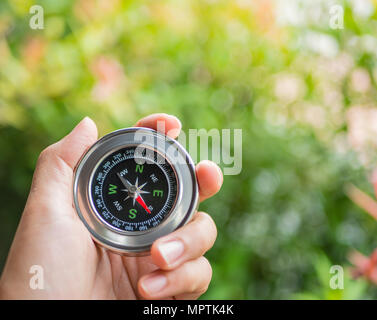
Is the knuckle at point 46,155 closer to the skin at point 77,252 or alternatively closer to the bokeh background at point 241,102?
the skin at point 77,252

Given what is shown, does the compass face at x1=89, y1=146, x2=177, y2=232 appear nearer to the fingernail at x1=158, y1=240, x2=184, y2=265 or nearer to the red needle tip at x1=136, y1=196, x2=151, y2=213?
the red needle tip at x1=136, y1=196, x2=151, y2=213

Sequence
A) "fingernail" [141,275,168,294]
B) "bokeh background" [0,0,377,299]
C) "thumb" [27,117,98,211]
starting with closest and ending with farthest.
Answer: "fingernail" [141,275,168,294] < "thumb" [27,117,98,211] < "bokeh background" [0,0,377,299]

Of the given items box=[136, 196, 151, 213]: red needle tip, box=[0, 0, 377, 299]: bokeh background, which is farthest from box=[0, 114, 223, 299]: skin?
box=[0, 0, 377, 299]: bokeh background

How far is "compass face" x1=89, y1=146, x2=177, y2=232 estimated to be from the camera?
142cm

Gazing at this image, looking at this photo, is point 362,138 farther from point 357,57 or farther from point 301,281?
point 301,281

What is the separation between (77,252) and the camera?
1.34m

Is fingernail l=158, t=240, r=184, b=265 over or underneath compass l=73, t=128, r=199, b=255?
underneath

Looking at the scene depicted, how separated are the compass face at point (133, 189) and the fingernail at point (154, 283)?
18 centimetres

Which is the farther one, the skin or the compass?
the compass

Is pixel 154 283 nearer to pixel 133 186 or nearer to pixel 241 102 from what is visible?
pixel 133 186

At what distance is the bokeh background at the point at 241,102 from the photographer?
80.2 inches

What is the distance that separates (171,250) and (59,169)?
485mm

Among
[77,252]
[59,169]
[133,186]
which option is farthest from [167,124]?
[77,252]

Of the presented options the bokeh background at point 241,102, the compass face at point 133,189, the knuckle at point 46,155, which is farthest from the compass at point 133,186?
the bokeh background at point 241,102
